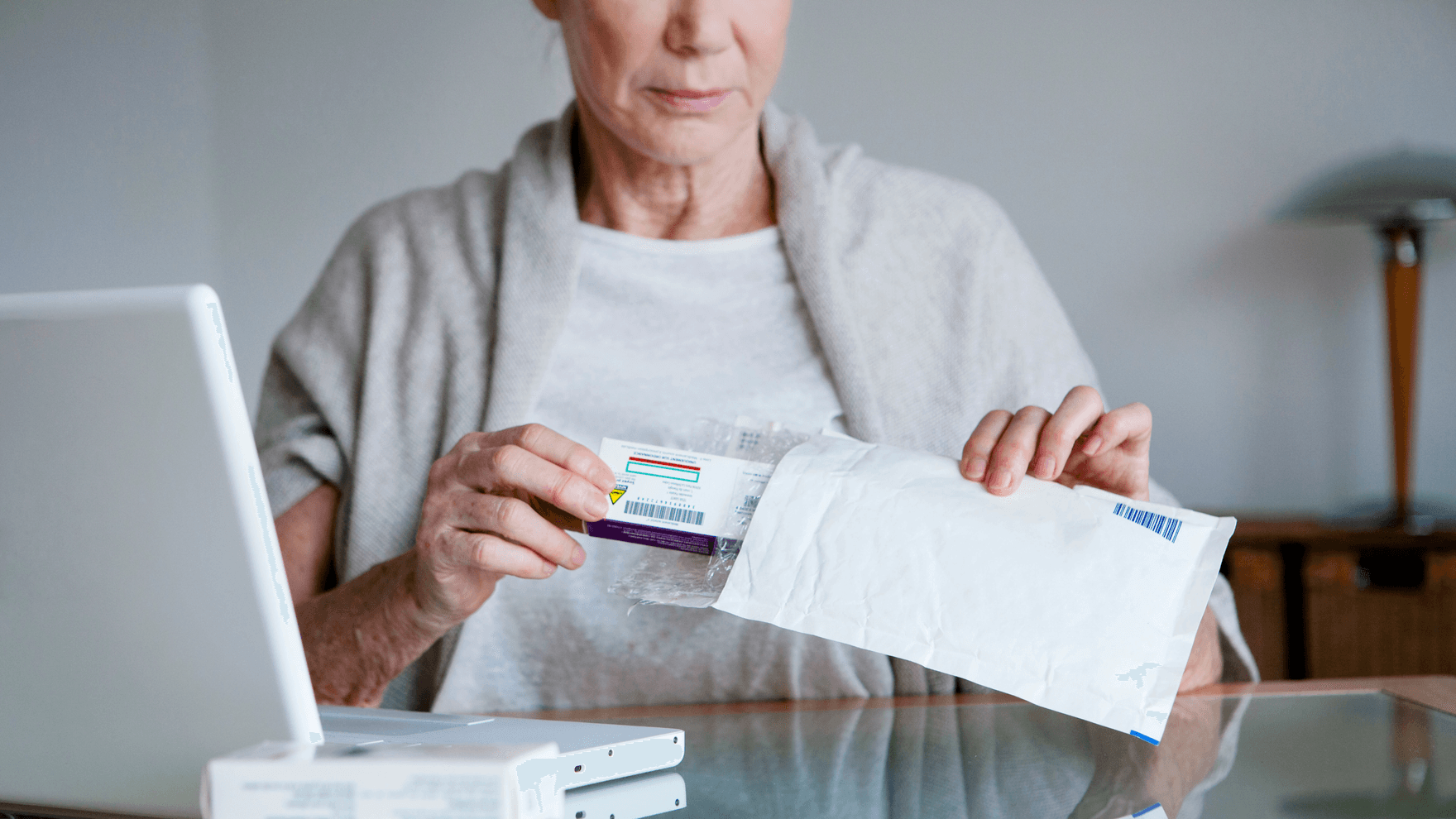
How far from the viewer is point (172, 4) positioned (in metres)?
2.45

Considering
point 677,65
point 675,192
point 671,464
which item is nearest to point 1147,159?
point 675,192

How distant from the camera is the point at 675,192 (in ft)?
3.45

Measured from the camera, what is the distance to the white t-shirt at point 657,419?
3.07ft

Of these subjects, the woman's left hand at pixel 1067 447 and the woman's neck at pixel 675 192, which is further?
the woman's neck at pixel 675 192

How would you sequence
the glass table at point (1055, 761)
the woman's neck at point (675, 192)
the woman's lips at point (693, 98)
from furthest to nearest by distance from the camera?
1. the woman's neck at point (675, 192)
2. the woman's lips at point (693, 98)
3. the glass table at point (1055, 761)

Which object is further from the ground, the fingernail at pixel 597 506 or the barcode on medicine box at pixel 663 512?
the fingernail at pixel 597 506

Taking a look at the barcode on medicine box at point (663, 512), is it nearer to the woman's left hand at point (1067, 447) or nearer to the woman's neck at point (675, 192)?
the woman's left hand at point (1067, 447)

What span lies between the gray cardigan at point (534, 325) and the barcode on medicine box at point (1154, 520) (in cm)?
37

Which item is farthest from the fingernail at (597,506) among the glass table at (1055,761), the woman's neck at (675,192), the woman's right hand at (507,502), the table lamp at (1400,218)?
the table lamp at (1400,218)

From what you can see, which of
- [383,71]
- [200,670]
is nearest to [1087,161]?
[383,71]

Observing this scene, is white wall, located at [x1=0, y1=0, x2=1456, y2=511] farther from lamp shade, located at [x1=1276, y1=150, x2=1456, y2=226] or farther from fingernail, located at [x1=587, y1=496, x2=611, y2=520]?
fingernail, located at [x1=587, y1=496, x2=611, y2=520]

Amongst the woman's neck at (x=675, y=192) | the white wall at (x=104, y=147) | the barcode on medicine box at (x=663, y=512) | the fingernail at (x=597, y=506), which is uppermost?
the white wall at (x=104, y=147)

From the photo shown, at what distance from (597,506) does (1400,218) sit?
1.83 m

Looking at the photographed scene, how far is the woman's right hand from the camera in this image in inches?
24.2
